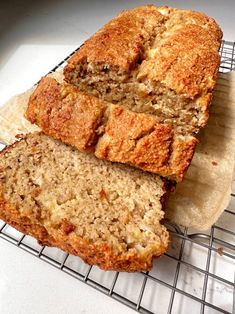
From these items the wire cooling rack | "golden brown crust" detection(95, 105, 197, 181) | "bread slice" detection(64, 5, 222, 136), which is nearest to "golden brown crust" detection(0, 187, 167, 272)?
the wire cooling rack

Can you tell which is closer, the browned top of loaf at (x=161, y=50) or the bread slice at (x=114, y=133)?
the bread slice at (x=114, y=133)

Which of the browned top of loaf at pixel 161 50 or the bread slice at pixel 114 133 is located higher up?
the browned top of loaf at pixel 161 50

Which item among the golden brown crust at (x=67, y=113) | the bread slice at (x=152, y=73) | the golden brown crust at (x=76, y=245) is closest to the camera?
the golden brown crust at (x=76, y=245)

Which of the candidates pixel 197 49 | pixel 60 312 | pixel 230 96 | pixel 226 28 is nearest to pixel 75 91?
pixel 197 49

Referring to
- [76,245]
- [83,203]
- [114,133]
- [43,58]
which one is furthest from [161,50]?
[43,58]

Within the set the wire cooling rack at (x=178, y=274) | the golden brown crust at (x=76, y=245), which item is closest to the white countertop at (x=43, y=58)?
the wire cooling rack at (x=178, y=274)

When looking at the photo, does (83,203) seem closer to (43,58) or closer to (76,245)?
(76,245)

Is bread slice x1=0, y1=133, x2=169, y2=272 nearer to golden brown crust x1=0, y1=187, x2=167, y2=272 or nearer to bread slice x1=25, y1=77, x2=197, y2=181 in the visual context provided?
golden brown crust x1=0, y1=187, x2=167, y2=272

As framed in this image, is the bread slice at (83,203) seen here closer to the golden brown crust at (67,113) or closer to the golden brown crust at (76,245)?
the golden brown crust at (76,245)
